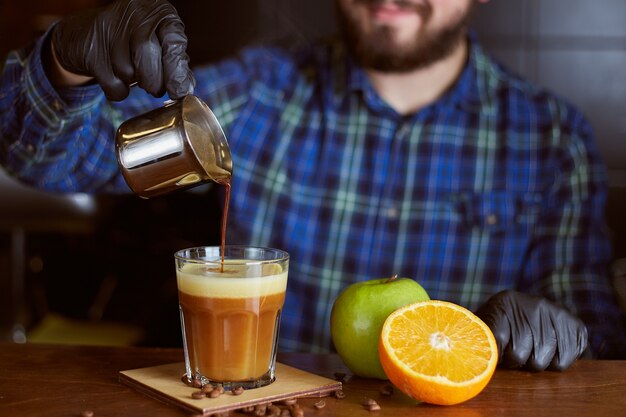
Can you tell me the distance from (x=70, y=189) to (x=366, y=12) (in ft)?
2.99

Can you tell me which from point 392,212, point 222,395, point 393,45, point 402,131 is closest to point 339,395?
point 222,395

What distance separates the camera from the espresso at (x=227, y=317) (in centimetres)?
115

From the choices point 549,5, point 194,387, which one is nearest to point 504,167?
point 549,5

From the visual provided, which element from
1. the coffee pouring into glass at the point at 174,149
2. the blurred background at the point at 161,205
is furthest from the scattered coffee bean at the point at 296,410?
the blurred background at the point at 161,205

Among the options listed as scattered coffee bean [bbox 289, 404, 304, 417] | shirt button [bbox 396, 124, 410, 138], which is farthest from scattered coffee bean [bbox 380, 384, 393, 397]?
shirt button [bbox 396, 124, 410, 138]

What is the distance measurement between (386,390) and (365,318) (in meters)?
0.11

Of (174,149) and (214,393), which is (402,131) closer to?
(174,149)

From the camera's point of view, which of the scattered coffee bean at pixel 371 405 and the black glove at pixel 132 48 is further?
the black glove at pixel 132 48

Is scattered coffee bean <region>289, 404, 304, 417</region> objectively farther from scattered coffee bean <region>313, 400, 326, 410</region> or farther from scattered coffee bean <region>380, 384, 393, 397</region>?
scattered coffee bean <region>380, 384, 393, 397</region>

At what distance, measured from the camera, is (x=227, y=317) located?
3.81ft

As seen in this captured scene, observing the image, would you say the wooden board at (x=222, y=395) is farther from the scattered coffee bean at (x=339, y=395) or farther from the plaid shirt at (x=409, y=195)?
the plaid shirt at (x=409, y=195)

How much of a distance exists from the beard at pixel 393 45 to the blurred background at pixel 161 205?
51cm

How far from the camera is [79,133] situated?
74.2 inches

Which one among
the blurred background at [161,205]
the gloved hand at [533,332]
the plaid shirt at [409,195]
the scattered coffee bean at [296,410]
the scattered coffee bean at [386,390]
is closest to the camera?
the scattered coffee bean at [296,410]
